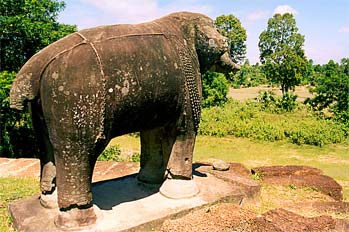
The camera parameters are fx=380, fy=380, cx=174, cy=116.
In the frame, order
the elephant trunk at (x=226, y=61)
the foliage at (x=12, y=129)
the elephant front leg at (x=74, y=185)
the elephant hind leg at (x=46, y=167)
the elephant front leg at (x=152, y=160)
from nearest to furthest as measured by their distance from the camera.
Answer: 1. the elephant front leg at (x=74, y=185)
2. the elephant hind leg at (x=46, y=167)
3. the elephant trunk at (x=226, y=61)
4. the elephant front leg at (x=152, y=160)
5. the foliage at (x=12, y=129)

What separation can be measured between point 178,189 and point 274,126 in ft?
30.3

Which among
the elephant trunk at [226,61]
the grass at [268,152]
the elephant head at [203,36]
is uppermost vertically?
the elephant head at [203,36]

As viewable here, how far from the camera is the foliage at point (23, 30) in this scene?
31.5 ft

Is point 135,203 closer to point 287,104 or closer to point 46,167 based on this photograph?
point 46,167

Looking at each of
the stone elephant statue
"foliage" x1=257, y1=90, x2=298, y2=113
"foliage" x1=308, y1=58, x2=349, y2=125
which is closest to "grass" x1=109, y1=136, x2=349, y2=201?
"foliage" x1=308, y1=58, x2=349, y2=125

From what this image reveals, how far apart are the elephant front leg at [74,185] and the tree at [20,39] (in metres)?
6.25

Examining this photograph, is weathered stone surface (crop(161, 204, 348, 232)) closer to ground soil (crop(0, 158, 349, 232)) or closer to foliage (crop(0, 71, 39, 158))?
ground soil (crop(0, 158, 349, 232))

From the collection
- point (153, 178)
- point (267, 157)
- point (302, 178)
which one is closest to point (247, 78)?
point (267, 157)

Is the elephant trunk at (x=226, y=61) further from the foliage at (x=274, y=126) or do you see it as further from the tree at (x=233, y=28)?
the tree at (x=233, y=28)

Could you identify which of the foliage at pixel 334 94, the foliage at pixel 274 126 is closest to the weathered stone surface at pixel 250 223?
the foliage at pixel 274 126

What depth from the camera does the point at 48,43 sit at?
9922 millimetres

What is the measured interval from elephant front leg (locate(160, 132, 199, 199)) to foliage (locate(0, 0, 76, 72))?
6.83 m

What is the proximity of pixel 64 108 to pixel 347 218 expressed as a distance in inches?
133

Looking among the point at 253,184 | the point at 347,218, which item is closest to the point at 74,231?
the point at 253,184
